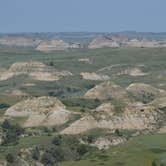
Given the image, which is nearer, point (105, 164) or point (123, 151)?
point (105, 164)

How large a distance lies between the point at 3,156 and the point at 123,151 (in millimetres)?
33362

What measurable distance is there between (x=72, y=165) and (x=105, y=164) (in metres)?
8.17

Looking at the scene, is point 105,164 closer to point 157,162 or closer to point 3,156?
point 157,162

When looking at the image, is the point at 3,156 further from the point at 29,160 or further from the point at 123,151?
the point at 123,151

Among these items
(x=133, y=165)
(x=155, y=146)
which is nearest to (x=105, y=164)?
(x=133, y=165)

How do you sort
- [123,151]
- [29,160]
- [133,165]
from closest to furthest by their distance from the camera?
[133,165] → [123,151] → [29,160]

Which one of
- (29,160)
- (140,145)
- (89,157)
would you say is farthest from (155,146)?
(29,160)

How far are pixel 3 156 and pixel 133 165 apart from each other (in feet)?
143

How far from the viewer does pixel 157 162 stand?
170 meters

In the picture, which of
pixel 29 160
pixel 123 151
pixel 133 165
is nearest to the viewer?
pixel 133 165

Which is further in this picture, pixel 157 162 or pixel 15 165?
pixel 15 165

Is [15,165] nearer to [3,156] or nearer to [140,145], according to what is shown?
[3,156]

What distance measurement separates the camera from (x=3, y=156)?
197375 mm

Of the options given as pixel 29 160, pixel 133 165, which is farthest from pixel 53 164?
pixel 133 165
